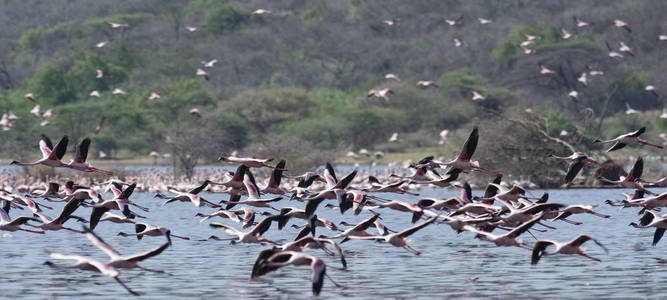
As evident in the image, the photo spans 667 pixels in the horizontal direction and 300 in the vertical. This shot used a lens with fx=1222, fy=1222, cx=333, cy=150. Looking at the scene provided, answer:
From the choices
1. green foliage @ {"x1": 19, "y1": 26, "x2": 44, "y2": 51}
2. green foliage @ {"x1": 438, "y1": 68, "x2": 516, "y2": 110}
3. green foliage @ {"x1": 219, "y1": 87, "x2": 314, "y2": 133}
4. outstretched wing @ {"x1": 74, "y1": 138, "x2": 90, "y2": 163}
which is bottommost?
green foliage @ {"x1": 438, "y1": 68, "x2": 516, "y2": 110}

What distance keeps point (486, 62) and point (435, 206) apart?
2972 inches

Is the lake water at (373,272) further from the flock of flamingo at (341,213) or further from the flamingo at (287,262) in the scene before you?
the flamingo at (287,262)

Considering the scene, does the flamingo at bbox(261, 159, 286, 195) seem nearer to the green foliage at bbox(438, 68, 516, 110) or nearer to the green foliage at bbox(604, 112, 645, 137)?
the green foliage at bbox(438, 68, 516, 110)

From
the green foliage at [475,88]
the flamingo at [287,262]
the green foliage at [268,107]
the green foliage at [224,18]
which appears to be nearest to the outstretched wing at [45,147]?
the flamingo at [287,262]

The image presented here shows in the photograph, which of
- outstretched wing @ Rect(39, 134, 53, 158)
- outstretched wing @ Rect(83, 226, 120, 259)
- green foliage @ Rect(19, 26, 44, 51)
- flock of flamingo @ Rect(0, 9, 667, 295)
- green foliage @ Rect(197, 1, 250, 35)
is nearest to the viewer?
outstretched wing @ Rect(83, 226, 120, 259)

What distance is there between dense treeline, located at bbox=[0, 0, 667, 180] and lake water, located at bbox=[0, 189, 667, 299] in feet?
88.6

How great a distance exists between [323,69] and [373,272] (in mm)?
81241

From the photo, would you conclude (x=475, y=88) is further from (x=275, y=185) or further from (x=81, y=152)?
(x=81, y=152)

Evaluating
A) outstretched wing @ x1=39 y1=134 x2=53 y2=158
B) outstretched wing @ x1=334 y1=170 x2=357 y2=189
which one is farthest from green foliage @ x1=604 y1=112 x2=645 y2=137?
outstretched wing @ x1=334 y1=170 x2=357 y2=189

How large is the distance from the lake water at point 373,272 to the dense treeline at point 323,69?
1064 inches

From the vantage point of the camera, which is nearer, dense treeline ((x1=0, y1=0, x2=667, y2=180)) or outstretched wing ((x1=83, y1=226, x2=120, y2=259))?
outstretched wing ((x1=83, y1=226, x2=120, y2=259))

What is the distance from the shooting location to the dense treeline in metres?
73.4

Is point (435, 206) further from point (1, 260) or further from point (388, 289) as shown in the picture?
point (1, 260)

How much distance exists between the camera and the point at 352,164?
6506cm
